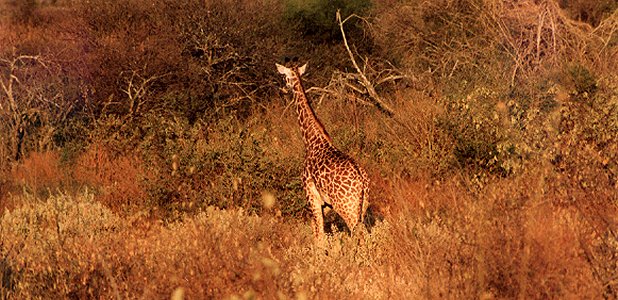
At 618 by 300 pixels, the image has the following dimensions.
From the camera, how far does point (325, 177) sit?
8094mm

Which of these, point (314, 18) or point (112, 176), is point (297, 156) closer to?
point (112, 176)

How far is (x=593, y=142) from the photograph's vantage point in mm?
8172

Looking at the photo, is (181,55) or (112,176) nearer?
(112,176)

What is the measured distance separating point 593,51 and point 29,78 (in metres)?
9.08

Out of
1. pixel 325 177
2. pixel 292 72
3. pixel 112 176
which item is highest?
pixel 292 72

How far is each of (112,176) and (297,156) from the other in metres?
2.95

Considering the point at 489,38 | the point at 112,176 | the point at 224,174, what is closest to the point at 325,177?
the point at 224,174

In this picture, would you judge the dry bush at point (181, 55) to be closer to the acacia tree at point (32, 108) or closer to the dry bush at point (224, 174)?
the acacia tree at point (32, 108)

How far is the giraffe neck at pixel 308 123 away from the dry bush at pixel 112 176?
84.4 inches

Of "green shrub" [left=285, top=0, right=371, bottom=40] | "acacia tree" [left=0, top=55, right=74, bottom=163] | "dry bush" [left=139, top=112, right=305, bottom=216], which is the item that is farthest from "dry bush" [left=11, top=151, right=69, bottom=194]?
"green shrub" [left=285, top=0, right=371, bottom=40]

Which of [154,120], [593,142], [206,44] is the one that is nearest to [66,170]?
[154,120]

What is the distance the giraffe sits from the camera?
7922 millimetres

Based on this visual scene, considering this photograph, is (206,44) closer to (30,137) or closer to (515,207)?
(30,137)

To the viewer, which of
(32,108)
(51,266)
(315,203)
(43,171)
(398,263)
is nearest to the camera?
(51,266)
